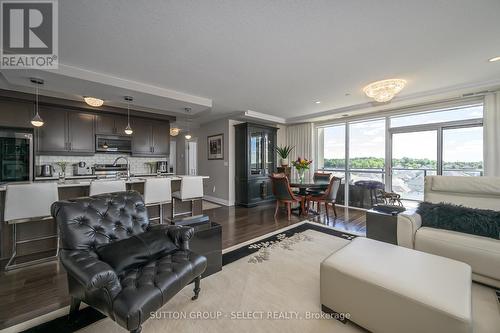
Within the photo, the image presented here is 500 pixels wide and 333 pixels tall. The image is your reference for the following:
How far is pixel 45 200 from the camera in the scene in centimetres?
251

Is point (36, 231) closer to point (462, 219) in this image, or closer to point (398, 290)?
point (398, 290)

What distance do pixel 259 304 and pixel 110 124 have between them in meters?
5.02

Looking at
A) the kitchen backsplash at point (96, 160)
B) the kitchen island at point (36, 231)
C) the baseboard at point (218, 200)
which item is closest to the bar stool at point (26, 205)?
the kitchen island at point (36, 231)

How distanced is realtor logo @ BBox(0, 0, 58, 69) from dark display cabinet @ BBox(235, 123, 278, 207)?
154 inches

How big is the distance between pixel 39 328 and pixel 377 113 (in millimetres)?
6442

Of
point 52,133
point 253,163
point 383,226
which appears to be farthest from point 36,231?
point 383,226

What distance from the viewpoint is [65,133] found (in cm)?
416

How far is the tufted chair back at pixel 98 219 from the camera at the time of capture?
1.61 metres

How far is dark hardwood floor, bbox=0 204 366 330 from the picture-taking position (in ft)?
5.57

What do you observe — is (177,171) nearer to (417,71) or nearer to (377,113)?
(377,113)

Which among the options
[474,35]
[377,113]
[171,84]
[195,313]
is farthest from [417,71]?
[195,313]

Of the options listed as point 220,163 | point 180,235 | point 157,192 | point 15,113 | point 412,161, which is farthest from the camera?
point 220,163

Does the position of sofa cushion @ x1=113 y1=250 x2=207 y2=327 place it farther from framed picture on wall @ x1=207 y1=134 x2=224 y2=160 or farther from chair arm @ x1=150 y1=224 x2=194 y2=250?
framed picture on wall @ x1=207 y1=134 x2=224 y2=160

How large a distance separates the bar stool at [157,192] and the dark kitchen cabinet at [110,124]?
232 cm
